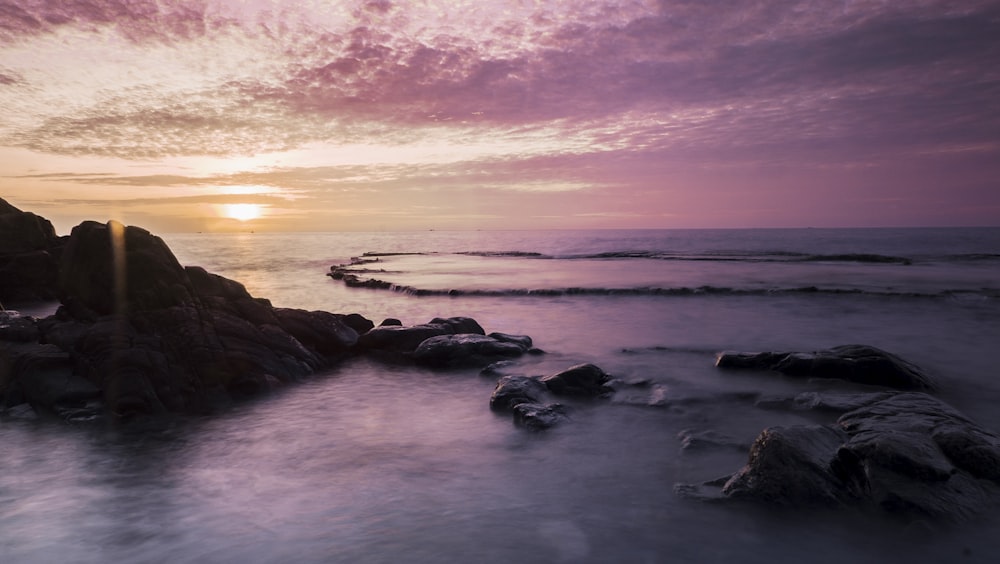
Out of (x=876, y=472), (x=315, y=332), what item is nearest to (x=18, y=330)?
(x=315, y=332)

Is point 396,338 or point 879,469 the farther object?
point 396,338

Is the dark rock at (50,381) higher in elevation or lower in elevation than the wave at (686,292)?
higher

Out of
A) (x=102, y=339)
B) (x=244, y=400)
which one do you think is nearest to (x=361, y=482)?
(x=244, y=400)

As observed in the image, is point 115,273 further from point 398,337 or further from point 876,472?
point 876,472

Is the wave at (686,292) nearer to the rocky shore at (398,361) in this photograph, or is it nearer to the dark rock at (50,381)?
the rocky shore at (398,361)

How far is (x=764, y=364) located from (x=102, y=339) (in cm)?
1440

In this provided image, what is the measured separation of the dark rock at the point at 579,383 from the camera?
1112cm

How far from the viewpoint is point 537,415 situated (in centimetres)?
937

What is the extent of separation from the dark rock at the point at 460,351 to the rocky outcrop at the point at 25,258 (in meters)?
23.5

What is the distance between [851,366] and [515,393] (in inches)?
285

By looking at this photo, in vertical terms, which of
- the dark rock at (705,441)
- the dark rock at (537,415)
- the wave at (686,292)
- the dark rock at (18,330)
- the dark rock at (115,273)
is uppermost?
the dark rock at (115,273)

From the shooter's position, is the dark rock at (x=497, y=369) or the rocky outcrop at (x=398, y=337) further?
the rocky outcrop at (x=398, y=337)

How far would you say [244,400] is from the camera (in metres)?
11.2

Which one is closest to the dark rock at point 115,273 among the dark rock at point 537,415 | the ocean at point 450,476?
the ocean at point 450,476
